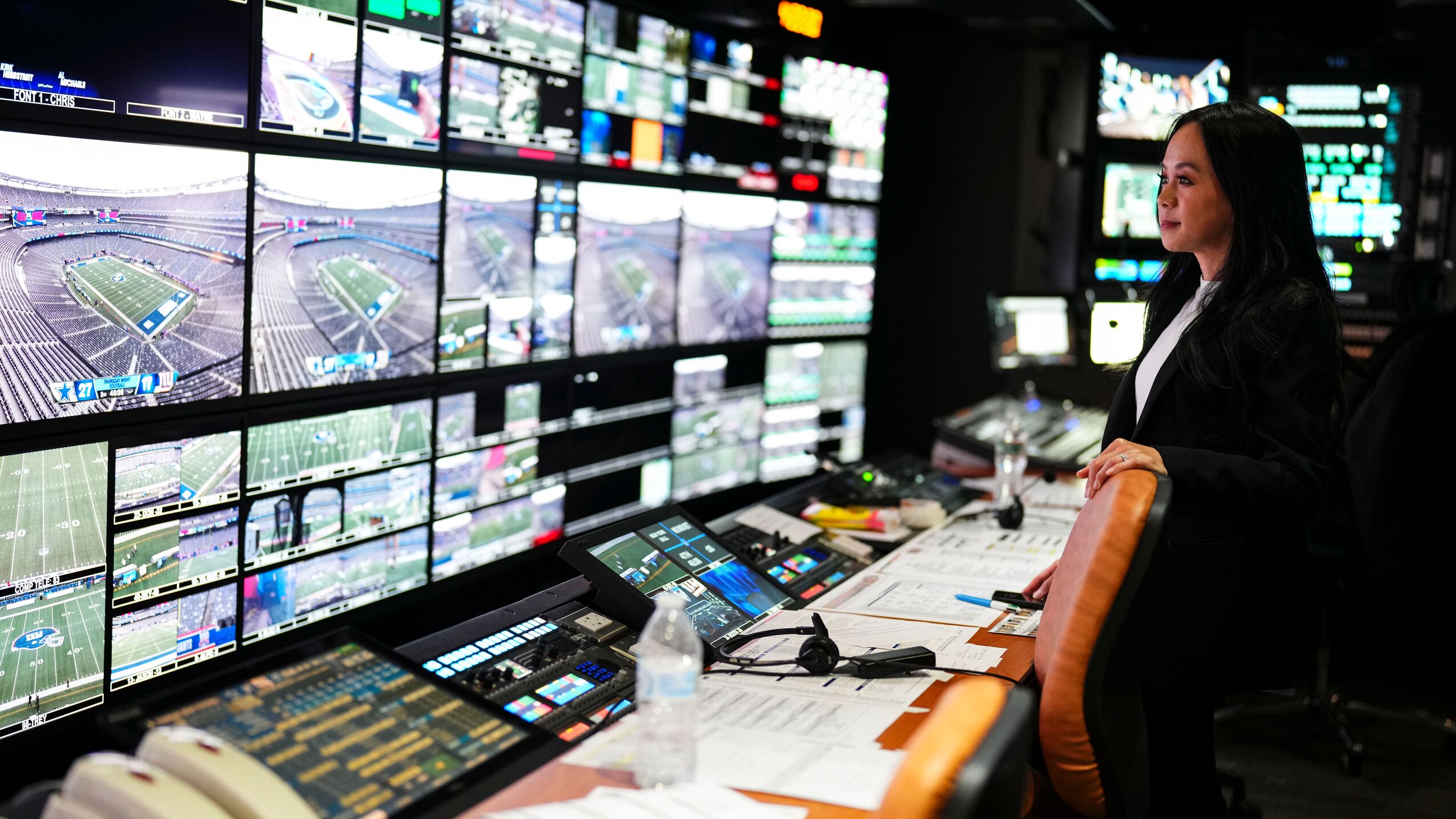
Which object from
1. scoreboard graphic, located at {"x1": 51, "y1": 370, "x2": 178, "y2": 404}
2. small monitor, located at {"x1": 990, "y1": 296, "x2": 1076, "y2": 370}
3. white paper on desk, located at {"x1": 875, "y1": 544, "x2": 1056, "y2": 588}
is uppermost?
small monitor, located at {"x1": 990, "y1": 296, "x2": 1076, "y2": 370}

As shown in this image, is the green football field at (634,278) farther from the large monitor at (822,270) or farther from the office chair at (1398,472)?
the office chair at (1398,472)

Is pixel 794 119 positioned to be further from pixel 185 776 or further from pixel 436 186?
pixel 185 776

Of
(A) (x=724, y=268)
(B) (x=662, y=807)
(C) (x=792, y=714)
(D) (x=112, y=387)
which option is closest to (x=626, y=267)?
(A) (x=724, y=268)

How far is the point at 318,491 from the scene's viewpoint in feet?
10.1

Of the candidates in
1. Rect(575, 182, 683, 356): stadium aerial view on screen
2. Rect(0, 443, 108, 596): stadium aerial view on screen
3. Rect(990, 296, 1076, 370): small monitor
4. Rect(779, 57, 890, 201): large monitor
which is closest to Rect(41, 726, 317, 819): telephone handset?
Rect(0, 443, 108, 596): stadium aerial view on screen

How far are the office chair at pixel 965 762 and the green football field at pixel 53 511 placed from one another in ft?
6.53

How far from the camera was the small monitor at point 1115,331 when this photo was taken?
458cm

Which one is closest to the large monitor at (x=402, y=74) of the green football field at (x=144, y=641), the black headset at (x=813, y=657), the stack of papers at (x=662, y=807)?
the green football field at (x=144, y=641)

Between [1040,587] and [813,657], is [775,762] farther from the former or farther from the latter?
[1040,587]

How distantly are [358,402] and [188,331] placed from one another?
0.58 m

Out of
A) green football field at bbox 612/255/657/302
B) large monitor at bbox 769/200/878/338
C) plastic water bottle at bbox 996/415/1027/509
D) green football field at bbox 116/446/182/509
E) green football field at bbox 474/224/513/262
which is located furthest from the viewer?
large monitor at bbox 769/200/878/338

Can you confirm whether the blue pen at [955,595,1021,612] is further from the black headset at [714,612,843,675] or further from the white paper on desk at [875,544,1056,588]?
the black headset at [714,612,843,675]

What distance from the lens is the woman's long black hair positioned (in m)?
1.75

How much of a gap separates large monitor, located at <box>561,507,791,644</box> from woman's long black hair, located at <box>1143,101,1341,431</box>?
856mm
